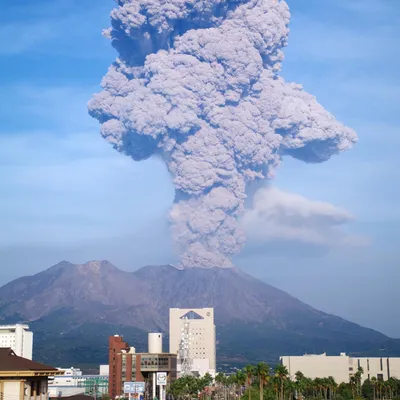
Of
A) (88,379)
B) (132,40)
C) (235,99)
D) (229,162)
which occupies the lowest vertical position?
(88,379)

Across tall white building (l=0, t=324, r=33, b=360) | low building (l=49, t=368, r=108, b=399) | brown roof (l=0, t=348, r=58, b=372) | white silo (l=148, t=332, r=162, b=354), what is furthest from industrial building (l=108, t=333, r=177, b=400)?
brown roof (l=0, t=348, r=58, b=372)

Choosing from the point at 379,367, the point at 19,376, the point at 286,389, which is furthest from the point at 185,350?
the point at 19,376

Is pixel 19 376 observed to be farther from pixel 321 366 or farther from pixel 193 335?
pixel 193 335

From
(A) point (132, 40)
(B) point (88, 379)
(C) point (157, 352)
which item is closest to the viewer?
(C) point (157, 352)

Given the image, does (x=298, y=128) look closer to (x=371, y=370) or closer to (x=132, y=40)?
(x=132, y=40)

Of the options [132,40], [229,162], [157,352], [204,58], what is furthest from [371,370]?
[132,40]

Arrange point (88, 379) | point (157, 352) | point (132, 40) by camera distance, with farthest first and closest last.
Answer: point (132, 40) → point (88, 379) → point (157, 352)

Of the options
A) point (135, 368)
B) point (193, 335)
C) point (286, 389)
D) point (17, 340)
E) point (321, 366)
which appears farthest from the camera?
point (193, 335)
